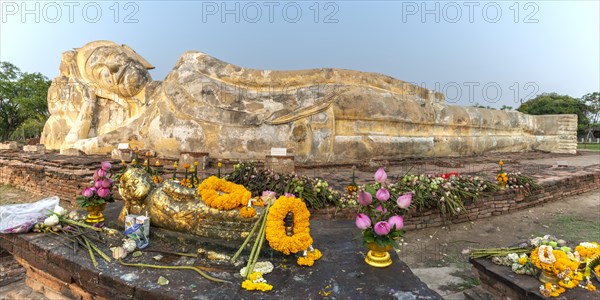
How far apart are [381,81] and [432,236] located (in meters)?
4.78

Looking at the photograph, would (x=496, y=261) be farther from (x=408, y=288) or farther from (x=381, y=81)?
(x=381, y=81)

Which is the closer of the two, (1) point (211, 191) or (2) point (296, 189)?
(1) point (211, 191)

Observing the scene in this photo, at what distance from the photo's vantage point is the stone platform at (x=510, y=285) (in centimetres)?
206

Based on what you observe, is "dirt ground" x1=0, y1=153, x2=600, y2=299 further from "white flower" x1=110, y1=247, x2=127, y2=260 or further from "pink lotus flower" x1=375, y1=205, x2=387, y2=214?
"white flower" x1=110, y1=247, x2=127, y2=260

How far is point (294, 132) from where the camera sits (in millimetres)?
6988

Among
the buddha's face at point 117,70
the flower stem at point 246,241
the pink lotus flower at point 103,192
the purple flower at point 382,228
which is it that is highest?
the buddha's face at point 117,70

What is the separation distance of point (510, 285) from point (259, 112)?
5688 mm

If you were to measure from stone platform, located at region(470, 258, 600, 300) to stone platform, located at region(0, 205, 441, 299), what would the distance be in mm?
735

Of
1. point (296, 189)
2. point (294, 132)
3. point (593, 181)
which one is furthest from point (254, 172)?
point (593, 181)

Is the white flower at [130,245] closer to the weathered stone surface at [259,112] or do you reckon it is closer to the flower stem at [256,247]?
the flower stem at [256,247]

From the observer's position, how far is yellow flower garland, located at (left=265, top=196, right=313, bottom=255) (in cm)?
223

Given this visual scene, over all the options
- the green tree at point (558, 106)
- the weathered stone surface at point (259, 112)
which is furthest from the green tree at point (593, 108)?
the weathered stone surface at point (259, 112)

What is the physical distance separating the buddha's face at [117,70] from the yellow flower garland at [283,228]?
8337 mm

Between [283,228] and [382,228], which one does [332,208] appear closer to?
[283,228]
